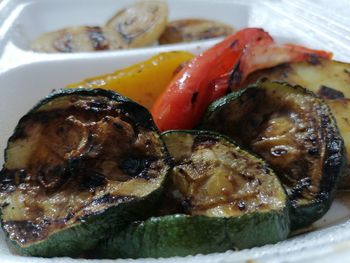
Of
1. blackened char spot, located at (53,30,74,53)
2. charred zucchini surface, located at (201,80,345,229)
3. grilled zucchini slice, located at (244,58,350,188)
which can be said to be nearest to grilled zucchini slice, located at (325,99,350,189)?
grilled zucchini slice, located at (244,58,350,188)

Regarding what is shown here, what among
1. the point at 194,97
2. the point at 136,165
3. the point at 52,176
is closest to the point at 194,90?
the point at 194,97

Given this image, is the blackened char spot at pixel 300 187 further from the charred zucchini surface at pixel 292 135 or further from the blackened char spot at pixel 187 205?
the blackened char spot at pixel 187 205

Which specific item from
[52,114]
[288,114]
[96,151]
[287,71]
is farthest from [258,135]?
[52,114]

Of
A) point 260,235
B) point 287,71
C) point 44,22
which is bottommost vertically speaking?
point 44,22

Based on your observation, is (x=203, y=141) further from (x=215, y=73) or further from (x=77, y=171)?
(x=215, y=73)

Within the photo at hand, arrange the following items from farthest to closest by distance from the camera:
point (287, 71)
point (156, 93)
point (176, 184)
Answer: point (156, 93)
point (287, 71)
point (176, 184)

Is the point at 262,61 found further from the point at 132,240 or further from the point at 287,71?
the point at 132,240

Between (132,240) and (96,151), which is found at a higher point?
(96,151)
